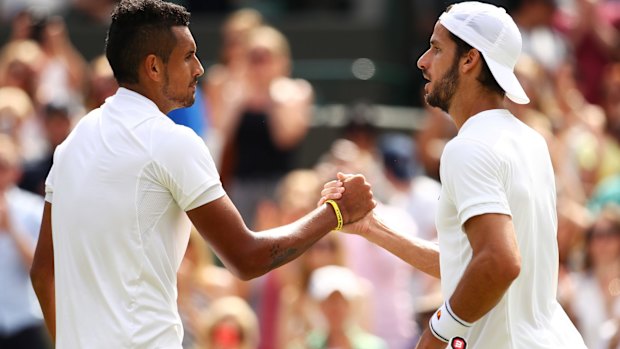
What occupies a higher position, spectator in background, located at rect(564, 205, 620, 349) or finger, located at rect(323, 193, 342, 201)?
finger, located at rect(323, 193, 342, 201)

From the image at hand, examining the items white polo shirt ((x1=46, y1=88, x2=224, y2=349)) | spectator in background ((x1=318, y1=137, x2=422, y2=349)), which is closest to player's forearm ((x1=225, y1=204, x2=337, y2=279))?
white polo shirt ((x1=46, y1=88, x2=224, y2=349))

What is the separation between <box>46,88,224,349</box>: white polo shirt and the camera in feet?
16.0

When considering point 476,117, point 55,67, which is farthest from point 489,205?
point 55,67

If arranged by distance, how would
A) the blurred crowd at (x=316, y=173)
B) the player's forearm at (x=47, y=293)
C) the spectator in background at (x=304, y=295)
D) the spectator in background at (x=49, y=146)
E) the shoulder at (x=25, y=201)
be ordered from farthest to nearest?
the spectator in background at (x=49, y=146)
the shoulder at (x=25, y=201)
the spectator in background at (x=304, y=295)
the blurred crowd at (x=316, y=173)
the player's forearm at (x=47, y=293)

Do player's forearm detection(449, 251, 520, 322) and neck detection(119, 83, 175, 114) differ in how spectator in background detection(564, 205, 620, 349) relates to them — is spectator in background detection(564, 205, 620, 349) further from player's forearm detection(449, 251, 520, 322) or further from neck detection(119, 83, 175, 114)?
neck detection(119, 83, 175, 114)

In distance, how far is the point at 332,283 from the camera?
9.12 metres

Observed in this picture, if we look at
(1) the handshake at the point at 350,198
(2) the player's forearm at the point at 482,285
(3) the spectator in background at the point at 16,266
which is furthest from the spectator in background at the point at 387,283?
(2) the player's forearm at the point at 482,285

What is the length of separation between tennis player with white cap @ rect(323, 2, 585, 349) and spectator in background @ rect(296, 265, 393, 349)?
3.90 metres

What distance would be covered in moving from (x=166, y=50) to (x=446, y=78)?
106 cm

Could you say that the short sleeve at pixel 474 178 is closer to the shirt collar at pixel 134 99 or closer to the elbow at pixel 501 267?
the elbow at pixel 501 267

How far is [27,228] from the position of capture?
961cm

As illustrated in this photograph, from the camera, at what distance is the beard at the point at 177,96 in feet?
16.8

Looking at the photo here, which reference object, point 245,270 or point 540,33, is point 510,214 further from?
point 540,33

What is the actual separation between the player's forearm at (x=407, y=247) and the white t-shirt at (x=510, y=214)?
0.53 m
